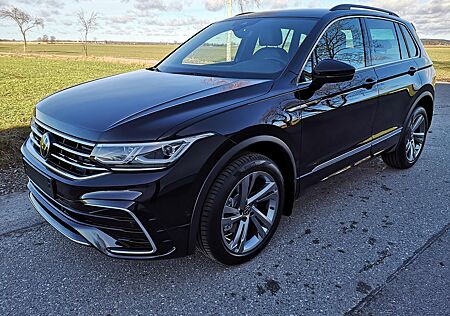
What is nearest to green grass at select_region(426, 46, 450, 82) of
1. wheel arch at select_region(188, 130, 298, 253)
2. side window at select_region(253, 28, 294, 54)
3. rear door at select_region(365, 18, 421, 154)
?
rear door at select_region(365, 18, 421, 154)

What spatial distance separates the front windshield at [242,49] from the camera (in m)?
3.05

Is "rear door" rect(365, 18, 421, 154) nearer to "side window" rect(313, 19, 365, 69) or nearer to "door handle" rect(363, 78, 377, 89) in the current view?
"door handle" rect(363, 78, 377, 89)

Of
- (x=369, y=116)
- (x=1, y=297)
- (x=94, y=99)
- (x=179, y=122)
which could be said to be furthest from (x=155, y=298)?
(x=369, y=116)

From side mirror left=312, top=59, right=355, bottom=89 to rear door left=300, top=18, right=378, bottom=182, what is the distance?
0.08m

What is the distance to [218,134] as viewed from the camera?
2.29m

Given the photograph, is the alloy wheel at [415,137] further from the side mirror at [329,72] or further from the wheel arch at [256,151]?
the wheel arch at [256,151]

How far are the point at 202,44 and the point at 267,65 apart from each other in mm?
1075

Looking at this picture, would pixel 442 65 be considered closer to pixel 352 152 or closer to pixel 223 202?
pixel 352 152

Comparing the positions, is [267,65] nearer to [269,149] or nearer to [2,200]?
[269,149]

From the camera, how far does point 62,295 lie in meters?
2.36

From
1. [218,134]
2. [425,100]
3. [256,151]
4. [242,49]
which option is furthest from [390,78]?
[218,134]

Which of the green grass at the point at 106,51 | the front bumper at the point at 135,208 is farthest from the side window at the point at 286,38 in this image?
the green grass at the point at 106,51

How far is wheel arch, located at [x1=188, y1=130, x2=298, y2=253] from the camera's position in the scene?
7.50 ft

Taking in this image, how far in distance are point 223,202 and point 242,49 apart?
1.83m
